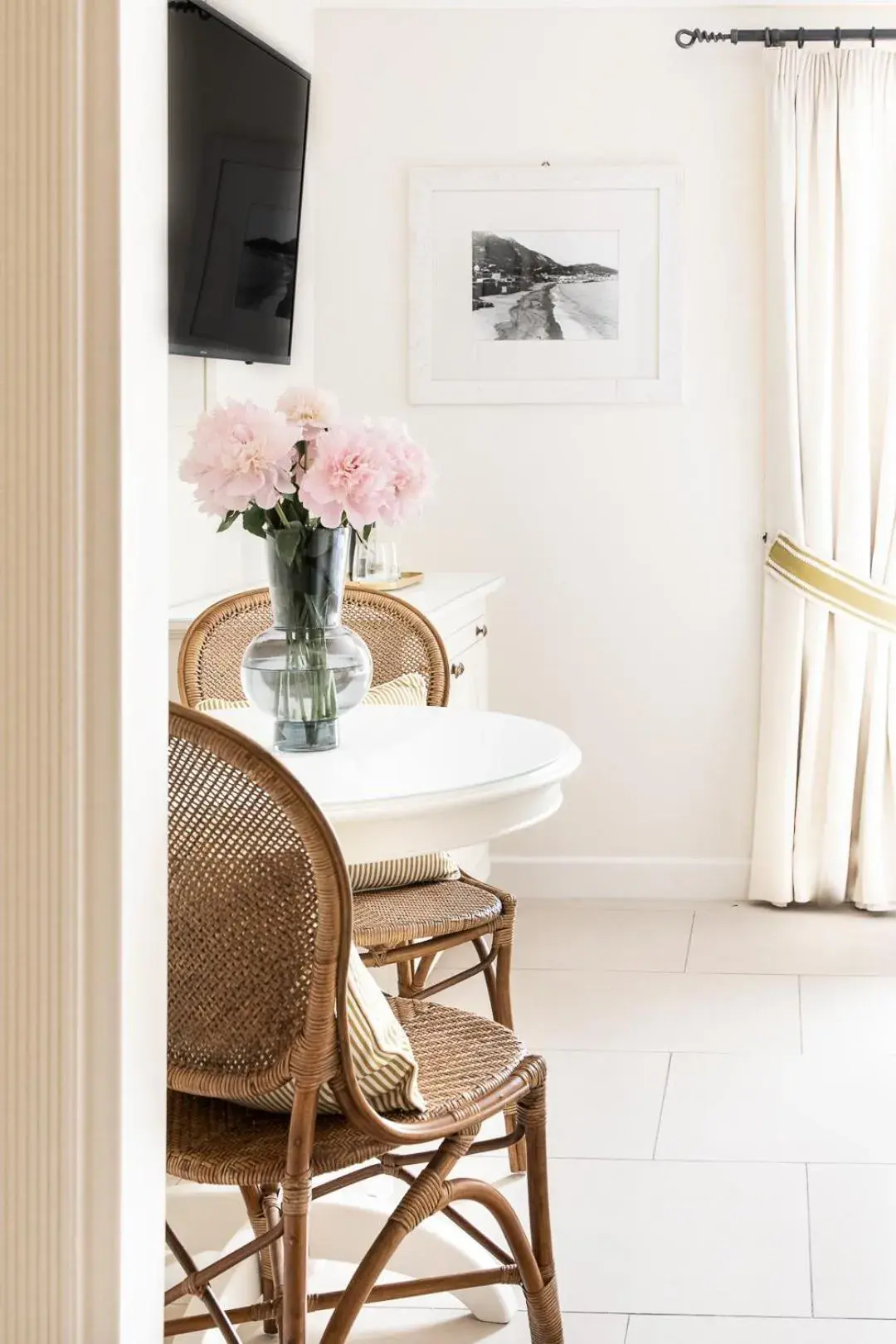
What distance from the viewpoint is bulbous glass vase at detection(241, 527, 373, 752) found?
2.26 metres

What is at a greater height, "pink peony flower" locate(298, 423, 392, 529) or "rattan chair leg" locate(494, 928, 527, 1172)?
"pink peony flower" locate(298, 423, 392, 529)

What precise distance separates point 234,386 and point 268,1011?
234cm

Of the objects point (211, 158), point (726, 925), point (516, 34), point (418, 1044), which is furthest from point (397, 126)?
point (418, 1044)

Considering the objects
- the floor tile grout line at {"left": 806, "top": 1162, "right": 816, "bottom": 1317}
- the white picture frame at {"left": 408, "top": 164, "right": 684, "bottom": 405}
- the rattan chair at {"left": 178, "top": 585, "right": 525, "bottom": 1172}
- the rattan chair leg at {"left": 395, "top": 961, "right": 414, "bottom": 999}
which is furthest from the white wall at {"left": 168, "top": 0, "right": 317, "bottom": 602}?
the floor tile grout line at {"left": 806, "top": 1162, "right": 816, "bottom": 1317}

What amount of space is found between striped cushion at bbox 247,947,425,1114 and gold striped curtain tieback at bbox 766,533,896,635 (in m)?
2.88

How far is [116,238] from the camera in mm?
1213

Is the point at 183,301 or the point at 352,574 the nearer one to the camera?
the point at 183,301

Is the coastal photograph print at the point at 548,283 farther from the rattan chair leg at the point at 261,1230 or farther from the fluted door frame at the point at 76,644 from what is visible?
the fluted door frame at the point at 76,644

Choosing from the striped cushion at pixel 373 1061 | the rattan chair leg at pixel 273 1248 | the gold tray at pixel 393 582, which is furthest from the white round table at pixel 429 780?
the gold tray at pixel 393 582

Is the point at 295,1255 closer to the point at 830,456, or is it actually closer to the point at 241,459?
the point at 241,459

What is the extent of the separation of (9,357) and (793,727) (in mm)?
3490

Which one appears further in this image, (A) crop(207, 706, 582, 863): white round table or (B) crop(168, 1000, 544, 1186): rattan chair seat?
(A) crop(207, 706, 582, 863): white round table

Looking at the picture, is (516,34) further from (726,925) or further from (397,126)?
(726,925)

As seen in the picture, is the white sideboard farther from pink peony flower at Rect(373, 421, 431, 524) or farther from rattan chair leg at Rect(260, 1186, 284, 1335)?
rattan chair leg at Rect(260, 1186, 284, 1335)
